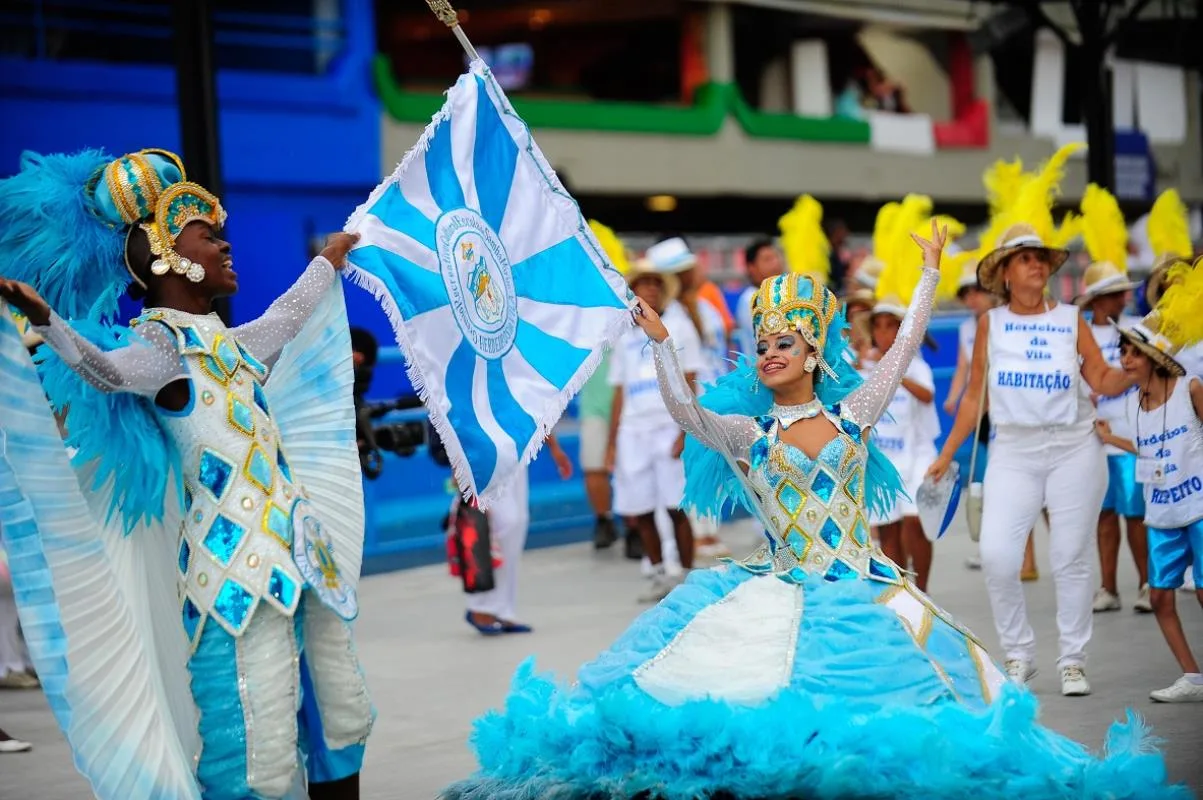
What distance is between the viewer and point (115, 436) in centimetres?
495

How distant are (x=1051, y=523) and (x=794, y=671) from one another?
287cm

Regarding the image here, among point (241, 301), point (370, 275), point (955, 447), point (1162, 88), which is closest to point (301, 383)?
point (370, 275)

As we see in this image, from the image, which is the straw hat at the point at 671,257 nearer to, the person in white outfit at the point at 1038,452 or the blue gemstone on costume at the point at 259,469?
the person in white outfit at the point at 1038,452

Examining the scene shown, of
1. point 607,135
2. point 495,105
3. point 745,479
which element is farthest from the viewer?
point 607,135

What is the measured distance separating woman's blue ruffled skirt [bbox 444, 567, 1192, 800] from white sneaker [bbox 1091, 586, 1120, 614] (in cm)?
447

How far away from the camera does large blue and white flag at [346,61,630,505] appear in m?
5.82

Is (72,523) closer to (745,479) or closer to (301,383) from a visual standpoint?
(301,383)

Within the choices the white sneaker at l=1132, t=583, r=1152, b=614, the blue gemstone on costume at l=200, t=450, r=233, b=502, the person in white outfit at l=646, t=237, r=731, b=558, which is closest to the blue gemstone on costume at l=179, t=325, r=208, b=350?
the blue gemstone on costume at l=200, t=450, r=233, b=502

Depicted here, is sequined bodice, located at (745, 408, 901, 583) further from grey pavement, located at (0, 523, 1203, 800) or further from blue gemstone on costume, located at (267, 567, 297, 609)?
blue gemstone on costume, located at (267, 567, 297, 609)

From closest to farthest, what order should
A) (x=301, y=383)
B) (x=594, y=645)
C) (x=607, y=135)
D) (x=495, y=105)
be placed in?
1. (x=301, y=383)
2. (x=495, y=105)
3. (x=594, y=645)
4. (x=607, y=135)

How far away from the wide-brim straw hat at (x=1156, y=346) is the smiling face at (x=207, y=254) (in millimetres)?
4157

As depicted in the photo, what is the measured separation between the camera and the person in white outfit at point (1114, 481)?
9.45 metres

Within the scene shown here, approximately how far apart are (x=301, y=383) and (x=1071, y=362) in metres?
3.73

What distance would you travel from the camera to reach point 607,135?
72.8 feet
